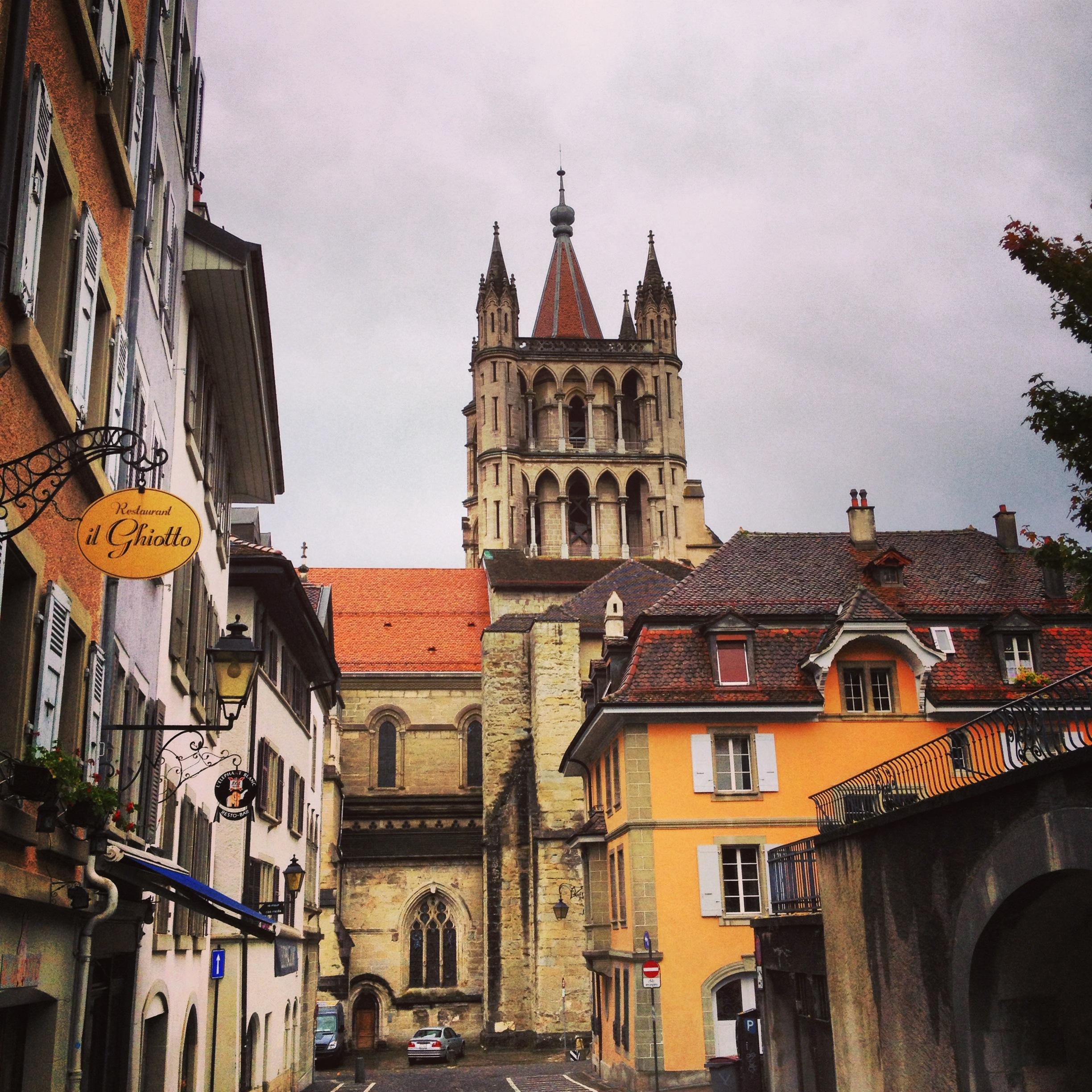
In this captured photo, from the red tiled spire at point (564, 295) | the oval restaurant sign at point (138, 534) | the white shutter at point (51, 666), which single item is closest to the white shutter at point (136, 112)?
the oval restaurant sign at point (138, 534)

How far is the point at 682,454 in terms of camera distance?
5866 centimetres

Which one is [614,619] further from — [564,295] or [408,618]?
[564,295]

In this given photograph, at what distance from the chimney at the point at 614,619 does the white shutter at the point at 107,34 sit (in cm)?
2367

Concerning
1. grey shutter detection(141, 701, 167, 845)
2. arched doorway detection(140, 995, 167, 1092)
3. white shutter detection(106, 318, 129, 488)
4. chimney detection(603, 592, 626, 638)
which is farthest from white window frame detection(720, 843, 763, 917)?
white shutter detection(106, 318, 129, 488)

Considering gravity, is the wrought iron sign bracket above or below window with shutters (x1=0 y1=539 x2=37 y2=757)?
above

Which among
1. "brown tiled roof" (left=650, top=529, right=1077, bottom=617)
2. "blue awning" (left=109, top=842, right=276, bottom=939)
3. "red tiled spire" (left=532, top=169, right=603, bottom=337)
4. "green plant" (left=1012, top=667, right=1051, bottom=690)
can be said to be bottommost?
"blue awning" (left=109, top=842, right=276, bottom=939)

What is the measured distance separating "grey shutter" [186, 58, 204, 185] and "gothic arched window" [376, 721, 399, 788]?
38935 mm

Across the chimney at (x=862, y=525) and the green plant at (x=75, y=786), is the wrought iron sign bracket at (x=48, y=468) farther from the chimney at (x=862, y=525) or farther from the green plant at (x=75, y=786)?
the chimney at (x=862, y=525)

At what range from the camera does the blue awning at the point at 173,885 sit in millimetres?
9188

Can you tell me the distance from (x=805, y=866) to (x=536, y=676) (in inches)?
1048

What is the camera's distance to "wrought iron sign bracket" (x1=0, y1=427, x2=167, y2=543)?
20.1ft

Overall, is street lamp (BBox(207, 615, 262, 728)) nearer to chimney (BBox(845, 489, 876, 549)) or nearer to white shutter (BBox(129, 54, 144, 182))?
white shutter (BBox(129, 54, 144, 182))

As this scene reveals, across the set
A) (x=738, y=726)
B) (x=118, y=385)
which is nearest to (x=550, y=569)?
(x=738, y=726)

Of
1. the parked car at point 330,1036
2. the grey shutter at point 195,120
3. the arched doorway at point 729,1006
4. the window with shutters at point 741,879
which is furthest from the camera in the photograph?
the parked car at point 330,1036
